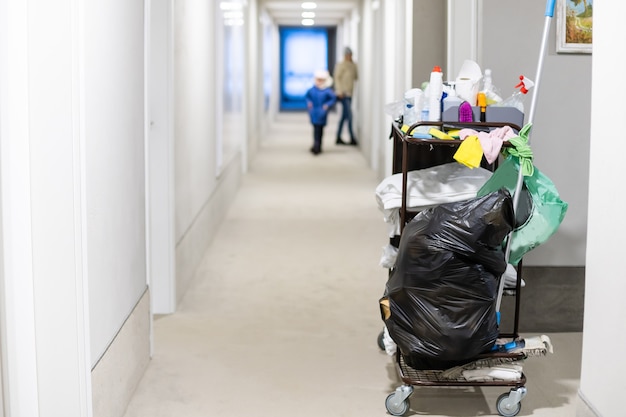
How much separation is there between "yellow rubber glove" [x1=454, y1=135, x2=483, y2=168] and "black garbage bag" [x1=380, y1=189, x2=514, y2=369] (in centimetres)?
14

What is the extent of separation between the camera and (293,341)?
190 inches

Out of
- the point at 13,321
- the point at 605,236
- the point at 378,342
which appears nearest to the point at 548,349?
the point at 605,236

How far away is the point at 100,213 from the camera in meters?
3.43

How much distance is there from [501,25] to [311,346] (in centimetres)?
184

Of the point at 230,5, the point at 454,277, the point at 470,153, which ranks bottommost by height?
the point at 454,277

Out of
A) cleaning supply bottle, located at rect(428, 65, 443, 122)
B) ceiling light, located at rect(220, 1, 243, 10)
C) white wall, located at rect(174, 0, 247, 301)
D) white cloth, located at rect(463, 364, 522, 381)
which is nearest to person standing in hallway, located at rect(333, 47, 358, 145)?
ceiling light, located at rect(220, 1, 243, 10)

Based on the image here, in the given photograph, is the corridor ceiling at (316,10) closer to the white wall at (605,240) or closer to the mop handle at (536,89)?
the mop handle at (536,89)

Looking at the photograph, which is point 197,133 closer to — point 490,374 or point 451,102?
point 451,102

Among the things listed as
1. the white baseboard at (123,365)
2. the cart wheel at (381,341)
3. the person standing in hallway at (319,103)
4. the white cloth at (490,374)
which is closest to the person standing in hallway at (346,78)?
the person standing in hallway at (319,103)

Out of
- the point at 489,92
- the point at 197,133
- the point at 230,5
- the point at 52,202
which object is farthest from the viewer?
the point at 230,5

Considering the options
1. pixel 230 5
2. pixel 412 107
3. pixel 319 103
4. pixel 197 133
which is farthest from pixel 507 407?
pixel 319 103

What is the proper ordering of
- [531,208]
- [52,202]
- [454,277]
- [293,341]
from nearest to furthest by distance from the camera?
[52,202] → [454,277] → [531,208] → [293,341]

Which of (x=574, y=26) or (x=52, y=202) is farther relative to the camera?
(x=574, y=26)

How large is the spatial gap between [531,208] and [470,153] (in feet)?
1.28
